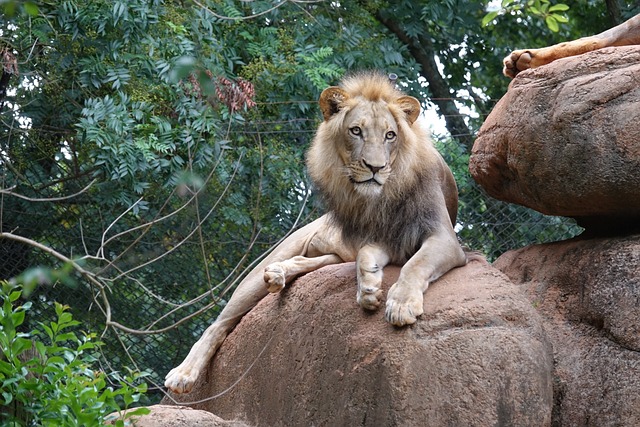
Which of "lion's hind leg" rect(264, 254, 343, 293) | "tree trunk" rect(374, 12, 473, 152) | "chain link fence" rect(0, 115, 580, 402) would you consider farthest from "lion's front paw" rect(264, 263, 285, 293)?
"tree trunk" rect(374, 12, 473, 152)

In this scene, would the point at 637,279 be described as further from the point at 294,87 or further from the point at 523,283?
the point at 294,87

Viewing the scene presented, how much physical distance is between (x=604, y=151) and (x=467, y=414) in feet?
4.81

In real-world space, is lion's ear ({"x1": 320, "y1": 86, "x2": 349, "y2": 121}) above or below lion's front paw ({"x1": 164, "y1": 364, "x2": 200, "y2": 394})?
above

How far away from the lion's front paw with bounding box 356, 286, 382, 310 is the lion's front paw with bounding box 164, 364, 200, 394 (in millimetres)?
1242

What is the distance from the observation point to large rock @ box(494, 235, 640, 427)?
4824mm

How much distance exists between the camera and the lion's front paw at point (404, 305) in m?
4.73

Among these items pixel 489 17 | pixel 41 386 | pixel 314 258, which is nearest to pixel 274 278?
pixel 314 258

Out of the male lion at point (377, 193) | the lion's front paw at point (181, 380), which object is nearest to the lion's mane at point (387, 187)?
the male lion at point (377, 193)

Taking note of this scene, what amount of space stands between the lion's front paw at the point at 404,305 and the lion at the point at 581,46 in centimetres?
166

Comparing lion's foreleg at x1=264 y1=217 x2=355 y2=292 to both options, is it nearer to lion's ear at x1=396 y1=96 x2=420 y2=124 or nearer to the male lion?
the male lion

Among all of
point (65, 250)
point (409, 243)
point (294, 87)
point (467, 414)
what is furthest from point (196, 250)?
point (467, 414)

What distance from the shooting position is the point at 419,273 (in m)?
4.92

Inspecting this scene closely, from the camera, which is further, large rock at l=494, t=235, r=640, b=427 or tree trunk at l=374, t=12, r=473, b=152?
tree trunk at l=374, t=12, r=473, b=152

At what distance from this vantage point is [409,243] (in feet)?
17.3
